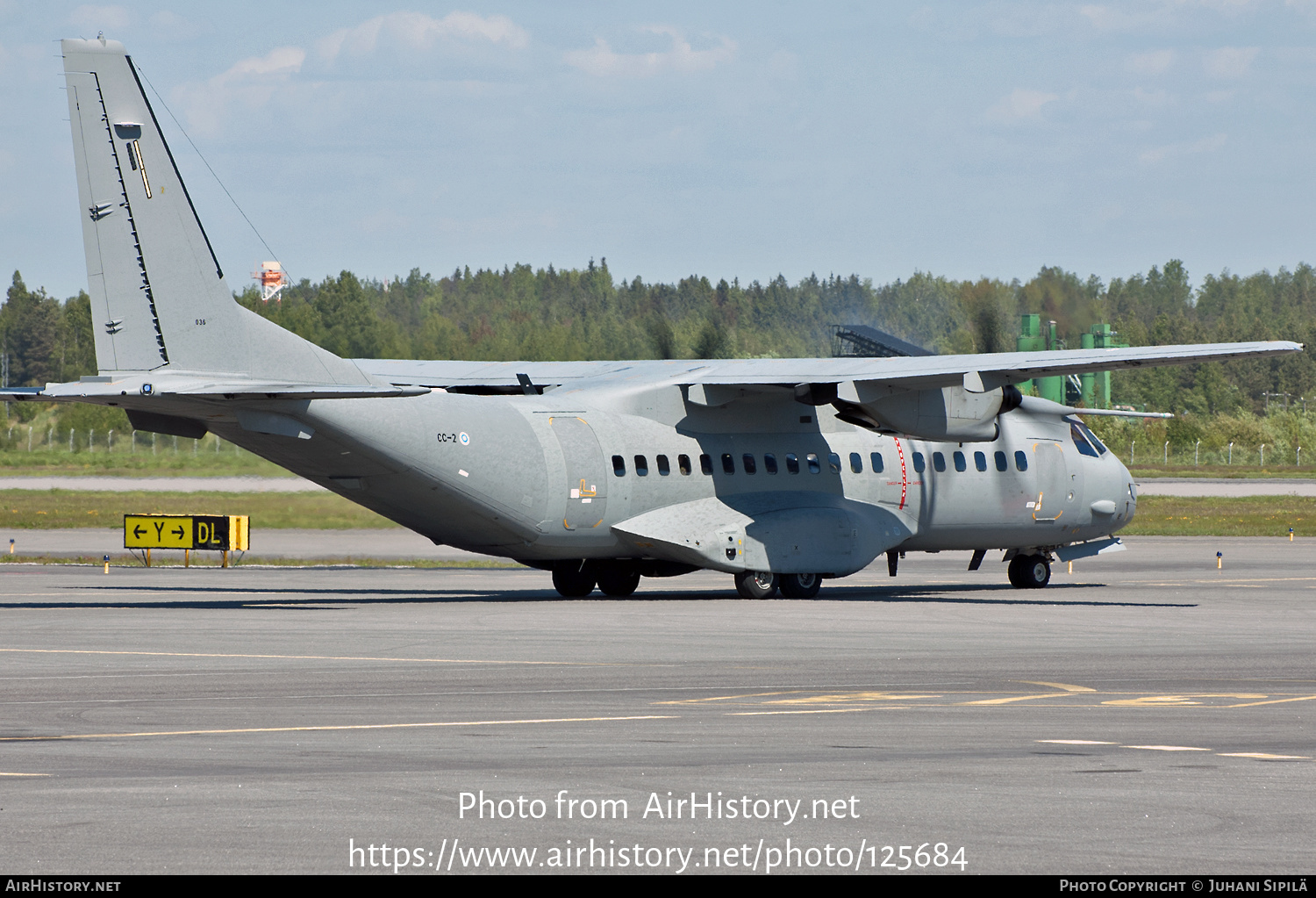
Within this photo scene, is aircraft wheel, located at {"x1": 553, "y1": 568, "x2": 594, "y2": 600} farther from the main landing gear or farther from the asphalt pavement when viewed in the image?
the main landing gear

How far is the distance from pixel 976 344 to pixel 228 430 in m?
17.2

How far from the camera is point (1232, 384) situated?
13312cm

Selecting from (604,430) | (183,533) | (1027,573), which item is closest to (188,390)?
(604,430)

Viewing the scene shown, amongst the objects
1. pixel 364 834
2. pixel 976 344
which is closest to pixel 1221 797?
pixel 364 834

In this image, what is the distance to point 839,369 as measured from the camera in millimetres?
29344

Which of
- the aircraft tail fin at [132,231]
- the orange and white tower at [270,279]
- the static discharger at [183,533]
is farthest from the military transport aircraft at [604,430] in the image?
the orange and white tower at [270,279]

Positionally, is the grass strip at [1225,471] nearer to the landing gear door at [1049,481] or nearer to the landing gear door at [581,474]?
the landing gear door at [1049,481]

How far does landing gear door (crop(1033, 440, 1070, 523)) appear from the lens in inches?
1339

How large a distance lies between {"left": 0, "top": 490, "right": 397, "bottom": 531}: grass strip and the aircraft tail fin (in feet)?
46.9

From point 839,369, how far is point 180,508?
30533 mm

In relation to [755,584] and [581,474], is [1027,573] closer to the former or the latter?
[755,584]

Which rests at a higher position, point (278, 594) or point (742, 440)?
point (742, 440)

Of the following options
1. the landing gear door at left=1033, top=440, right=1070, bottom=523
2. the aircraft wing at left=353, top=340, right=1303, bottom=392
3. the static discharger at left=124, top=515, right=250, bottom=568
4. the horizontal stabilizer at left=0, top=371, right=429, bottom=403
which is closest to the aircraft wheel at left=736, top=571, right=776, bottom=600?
the aircraft wing at left=353, top=340, right=1303, bottom=392

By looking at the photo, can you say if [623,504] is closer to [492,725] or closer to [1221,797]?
[492,725]
